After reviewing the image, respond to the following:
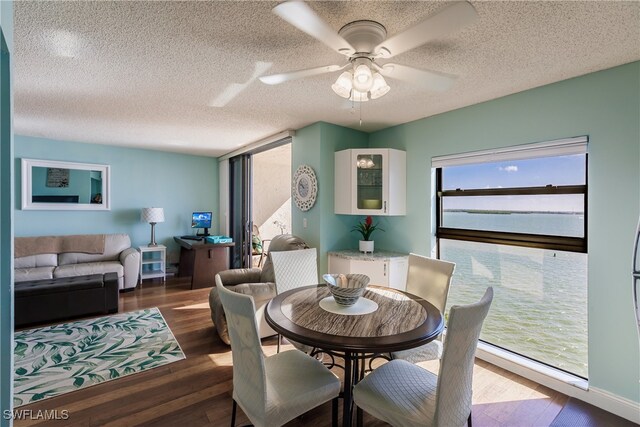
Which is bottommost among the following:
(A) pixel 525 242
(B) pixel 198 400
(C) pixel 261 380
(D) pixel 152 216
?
(B) pixel 198 400

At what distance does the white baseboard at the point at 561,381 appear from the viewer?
1.92 m

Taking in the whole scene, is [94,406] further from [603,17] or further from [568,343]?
[603,17]

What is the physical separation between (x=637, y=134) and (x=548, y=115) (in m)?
0.56

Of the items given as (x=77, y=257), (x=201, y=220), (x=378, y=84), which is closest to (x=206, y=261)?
(x=201, y=220)

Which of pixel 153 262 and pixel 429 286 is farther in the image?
pixel 153 262

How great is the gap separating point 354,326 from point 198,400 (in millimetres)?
1352

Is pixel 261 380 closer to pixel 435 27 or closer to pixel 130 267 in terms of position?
pixel 435 27

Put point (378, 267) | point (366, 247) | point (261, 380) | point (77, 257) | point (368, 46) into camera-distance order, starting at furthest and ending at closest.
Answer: point (77, 257) → point (366, 247) → point (378, 267) → point (368, 46) → point (261, 380)

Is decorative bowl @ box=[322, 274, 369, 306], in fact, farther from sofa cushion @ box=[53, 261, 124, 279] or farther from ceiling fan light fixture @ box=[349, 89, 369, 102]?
sofa cushion @ box=[53, 261, 124, 279]

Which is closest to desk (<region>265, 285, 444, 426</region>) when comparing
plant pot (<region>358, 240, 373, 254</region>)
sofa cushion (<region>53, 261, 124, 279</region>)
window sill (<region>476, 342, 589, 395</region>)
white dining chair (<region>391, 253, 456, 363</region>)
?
white dining chair (<region>391, 253, 456, 363</region>)

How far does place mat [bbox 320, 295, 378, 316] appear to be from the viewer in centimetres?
166

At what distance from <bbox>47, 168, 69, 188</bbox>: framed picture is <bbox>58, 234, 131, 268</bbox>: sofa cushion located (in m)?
1.07

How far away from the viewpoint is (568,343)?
234 centimetres

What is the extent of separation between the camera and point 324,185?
11.4 feet
